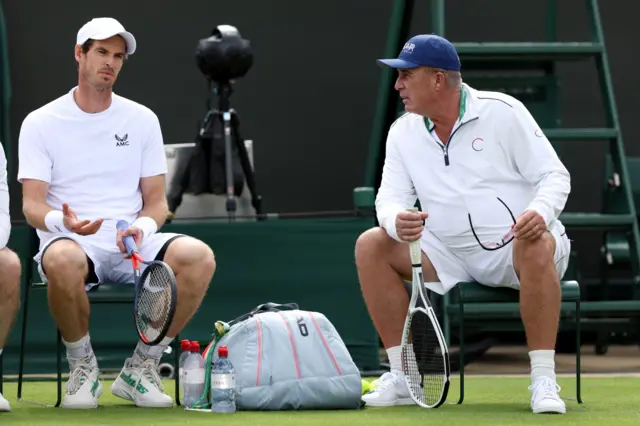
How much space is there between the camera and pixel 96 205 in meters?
5.45

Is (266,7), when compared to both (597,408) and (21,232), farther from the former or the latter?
(597,408)

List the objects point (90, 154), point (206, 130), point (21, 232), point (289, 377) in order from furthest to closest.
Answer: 1. point (206, 130)
2. point (21, 232)
3. point (90, 154)
4. point (289, 377)

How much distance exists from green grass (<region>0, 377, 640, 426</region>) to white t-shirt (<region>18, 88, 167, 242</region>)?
0.72 m

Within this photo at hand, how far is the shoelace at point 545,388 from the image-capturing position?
Answer: 4.89 metres

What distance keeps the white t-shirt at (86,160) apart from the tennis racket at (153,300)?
461 mm

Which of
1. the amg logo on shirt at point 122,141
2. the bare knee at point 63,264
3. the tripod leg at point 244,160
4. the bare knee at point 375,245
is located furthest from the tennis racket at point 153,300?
the tripod leg at point 244,160

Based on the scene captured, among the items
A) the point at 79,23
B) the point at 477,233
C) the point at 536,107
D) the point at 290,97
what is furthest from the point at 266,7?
the point at 477,233

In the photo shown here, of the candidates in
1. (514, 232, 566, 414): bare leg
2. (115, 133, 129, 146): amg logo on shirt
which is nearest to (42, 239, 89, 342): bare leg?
(115, 133, 129, 146): amg logo on shirt

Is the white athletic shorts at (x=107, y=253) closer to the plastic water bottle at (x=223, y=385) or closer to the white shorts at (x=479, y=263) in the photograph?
the plastic water bottle at (x=223, y=385)

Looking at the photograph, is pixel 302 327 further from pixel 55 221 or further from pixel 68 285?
pixel 55 221

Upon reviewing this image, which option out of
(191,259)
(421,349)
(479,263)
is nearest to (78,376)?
(191,259)

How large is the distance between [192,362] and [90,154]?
0.86 m

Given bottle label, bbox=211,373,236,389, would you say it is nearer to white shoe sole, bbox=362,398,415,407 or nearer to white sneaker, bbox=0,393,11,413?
white shoe sole, bbox=362,398,415,407

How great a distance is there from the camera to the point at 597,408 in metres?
5.11
